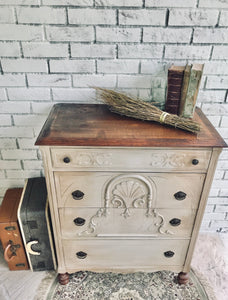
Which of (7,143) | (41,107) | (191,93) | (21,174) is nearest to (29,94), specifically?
(41,107)

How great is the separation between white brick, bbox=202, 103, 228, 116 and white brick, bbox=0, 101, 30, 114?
106 centimetres

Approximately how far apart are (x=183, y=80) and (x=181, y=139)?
1.00 ft

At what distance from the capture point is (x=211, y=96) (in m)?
1.51

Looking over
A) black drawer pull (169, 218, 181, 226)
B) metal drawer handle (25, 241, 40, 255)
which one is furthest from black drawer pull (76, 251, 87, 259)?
black drawer pull (169, 218, 181, 226)

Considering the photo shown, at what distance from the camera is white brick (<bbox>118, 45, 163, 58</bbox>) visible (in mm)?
1372

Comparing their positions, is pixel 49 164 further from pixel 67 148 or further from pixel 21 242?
pixel 21 242

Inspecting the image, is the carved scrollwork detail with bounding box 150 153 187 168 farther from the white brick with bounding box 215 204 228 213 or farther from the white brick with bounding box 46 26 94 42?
the white brick with bounding box 215 204 228 213

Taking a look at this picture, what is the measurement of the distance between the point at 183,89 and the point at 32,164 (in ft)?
3.52

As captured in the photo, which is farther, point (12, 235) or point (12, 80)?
point (12, 235)

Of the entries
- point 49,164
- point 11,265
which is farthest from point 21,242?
point 49,164

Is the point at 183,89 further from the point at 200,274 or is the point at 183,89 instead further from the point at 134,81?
the point at 200,274

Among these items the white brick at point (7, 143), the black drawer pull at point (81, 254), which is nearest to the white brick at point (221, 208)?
the black drawer pull at point (81, 254)

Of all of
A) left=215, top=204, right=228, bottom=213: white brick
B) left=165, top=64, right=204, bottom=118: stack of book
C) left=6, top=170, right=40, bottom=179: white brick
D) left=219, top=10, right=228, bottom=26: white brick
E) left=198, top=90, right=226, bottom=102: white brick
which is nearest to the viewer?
left=165, top=64, right=204, bottom=118: stack of book

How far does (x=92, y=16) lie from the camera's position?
4.26 ft
